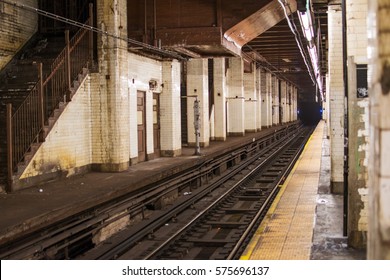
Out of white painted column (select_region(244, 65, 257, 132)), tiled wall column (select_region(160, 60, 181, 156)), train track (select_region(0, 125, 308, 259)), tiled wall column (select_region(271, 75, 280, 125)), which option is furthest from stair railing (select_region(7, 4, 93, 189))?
tiled wall column (select_region(271, 75, 280, 125))

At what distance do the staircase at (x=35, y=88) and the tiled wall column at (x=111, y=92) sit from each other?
1.52ft

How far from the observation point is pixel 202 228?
955cm

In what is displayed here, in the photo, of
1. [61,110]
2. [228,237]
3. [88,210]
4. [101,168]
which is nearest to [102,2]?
[61,110]

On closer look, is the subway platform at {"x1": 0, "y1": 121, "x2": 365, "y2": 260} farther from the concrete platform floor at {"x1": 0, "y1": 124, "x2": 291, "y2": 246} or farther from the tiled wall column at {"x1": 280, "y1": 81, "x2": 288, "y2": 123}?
the tiled wall column at {"x1": 280, "y1": 81, "x2": 288, "y2": 123}

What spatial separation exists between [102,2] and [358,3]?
762 cm

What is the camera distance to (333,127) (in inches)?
387

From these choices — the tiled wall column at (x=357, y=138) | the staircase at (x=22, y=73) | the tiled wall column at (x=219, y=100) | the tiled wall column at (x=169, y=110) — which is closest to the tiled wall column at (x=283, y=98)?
the tiled wall column at (x=219, y=100)

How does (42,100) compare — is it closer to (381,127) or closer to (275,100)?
(381,127)

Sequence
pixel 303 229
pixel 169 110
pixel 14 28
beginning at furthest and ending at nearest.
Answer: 1. pixel 169 110
2. pixel 14 28
3. pixel 303 229

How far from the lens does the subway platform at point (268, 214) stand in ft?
21.3

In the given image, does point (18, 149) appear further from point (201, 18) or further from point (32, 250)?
point (201, 18)

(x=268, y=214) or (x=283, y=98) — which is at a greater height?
(x=283, y=98)

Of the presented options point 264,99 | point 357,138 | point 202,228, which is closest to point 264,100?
point 264,99

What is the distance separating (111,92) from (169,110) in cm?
426
